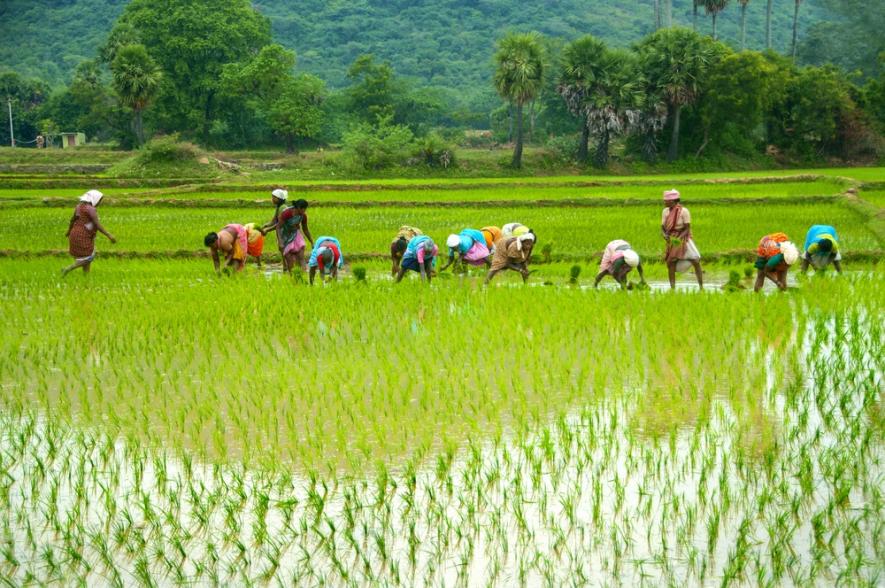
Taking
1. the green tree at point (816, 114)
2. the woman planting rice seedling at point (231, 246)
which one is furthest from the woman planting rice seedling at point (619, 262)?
the green tree at point (816, 114)

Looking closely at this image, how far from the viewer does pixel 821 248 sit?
9.78 metres

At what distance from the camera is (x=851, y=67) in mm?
56062

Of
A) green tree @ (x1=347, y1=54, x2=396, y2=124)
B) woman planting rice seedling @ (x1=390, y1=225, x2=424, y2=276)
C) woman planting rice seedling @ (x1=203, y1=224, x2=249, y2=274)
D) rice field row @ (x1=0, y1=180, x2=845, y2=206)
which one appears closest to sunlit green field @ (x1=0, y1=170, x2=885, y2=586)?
woman planting rice seedling @ (x1=390, y1=225, x2=424, y2=276)

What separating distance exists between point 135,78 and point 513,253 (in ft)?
113

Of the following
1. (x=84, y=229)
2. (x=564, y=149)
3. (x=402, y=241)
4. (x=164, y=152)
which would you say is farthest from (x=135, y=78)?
(x=402, y=241)

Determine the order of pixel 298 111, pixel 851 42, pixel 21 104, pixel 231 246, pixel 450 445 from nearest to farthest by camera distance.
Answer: pixel 450 445, pixel 231 246, pixel 298 111, pixel 21 104, pixel 851 42

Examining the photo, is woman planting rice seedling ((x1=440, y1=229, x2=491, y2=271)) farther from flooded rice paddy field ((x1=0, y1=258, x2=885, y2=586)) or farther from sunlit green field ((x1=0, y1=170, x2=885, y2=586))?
flooded rice paddy field ((x1=0, y1=258, x2=885, y2=586))

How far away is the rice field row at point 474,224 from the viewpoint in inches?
547

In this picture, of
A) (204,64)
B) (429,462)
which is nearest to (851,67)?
(204,64)

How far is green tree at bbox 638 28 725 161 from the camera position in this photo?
36250mm

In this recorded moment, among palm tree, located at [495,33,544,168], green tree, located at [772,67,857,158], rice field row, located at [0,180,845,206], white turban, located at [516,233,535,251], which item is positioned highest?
palm tree, located at [495,33,544,168]

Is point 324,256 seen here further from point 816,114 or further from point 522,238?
point 816,114

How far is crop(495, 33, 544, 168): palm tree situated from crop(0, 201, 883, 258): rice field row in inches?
698

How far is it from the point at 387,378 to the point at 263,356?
1.30 m
